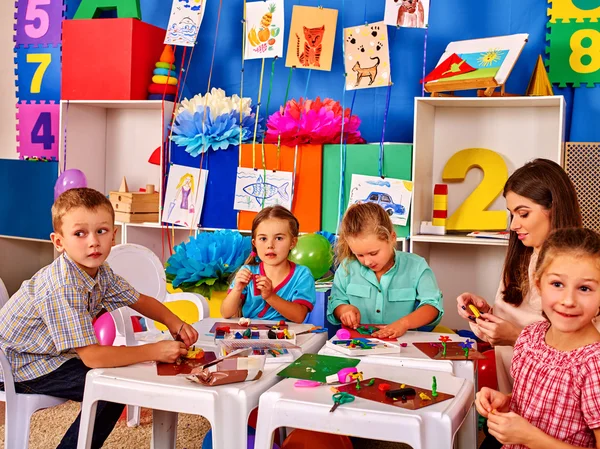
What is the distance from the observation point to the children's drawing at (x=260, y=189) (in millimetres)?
3486

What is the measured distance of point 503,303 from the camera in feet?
6.93

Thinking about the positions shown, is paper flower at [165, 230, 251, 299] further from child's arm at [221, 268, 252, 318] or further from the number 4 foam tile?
the number 4 foam tile

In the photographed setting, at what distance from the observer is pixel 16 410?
184 centimetres

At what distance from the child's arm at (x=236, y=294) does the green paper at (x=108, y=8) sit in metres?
2.20

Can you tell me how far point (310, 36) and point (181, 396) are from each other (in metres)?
2.47

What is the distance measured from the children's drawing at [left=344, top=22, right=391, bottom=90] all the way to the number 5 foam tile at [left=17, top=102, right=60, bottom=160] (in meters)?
1.93

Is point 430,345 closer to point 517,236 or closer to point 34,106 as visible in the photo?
point 517,236

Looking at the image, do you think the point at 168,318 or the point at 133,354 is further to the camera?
the point at 168,318

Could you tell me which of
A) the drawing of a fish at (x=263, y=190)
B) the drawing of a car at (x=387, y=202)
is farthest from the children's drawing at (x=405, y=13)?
the drawing of a fish at (x=263, y=190)

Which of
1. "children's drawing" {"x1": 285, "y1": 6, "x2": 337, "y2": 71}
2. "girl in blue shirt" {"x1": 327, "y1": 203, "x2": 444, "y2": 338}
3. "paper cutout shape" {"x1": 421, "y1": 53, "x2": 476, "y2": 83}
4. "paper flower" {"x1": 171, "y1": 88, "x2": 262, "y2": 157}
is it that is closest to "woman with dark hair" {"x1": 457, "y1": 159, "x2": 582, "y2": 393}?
"girl in blue shirt" {"x1": 327, "y1": 203, "x2": 444, "y2": 338}

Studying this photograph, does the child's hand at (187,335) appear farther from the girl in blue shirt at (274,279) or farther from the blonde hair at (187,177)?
the blonde hair at (187,177)

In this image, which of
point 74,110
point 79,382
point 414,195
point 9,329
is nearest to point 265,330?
point 79,382

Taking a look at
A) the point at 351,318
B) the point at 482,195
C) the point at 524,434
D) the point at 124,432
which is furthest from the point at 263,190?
the point at 524,434

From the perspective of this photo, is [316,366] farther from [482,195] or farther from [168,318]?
[482,195]
